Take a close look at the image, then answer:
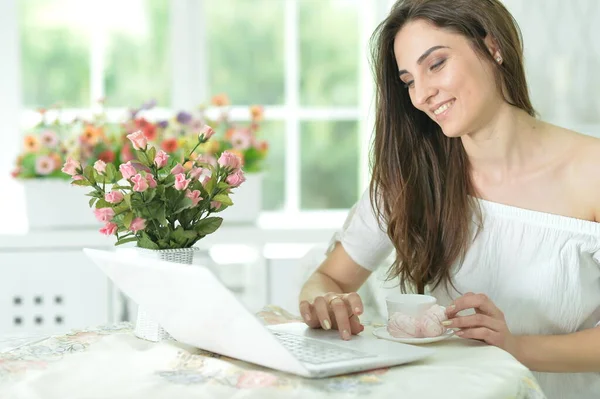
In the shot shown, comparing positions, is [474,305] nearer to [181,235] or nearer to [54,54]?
[181,235]

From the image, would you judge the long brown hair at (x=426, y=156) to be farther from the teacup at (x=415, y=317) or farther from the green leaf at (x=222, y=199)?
the green leaf at (x=222, y=199)

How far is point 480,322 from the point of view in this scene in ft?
4.65

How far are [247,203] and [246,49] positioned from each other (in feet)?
2.42

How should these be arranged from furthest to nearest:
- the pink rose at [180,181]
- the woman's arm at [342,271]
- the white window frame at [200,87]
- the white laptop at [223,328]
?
the white window frame at [200,87], the woman's arm at [342,271], the pink rose at [180,181], the white laptop at [223,328]

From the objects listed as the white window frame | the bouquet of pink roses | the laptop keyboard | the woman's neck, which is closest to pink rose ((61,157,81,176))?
the bouquet of pink roses

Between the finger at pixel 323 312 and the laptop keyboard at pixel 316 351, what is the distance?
69 millimetres

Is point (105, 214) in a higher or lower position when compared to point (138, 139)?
lower

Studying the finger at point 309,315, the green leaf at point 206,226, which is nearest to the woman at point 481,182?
the finger at point 309,315

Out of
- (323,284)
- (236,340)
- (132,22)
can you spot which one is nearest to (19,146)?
(132,22)

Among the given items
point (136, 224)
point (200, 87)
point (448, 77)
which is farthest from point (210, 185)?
point (200, 87)

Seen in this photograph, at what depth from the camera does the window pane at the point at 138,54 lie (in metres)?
3.46

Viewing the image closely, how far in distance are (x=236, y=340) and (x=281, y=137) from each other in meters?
2.39

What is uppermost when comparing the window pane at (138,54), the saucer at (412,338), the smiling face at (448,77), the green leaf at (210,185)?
the window pane at (138,54)

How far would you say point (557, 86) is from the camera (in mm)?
2900
